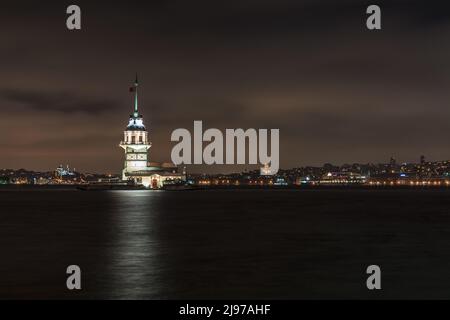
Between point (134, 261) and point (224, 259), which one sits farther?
point (224, 259)

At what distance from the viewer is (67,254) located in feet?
126

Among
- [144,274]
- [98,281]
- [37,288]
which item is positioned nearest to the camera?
[37,288]

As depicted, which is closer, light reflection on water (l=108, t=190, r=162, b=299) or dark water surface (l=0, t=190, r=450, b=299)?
dark water surface (l=0, t=190, r=450, b=299)

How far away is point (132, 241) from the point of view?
4644 centimetres

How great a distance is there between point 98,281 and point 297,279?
898cm

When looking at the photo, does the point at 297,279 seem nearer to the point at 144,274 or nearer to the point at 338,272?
the point at 338,272

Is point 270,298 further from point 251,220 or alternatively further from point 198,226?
point 251,220

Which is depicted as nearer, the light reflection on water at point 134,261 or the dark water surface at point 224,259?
the dark water surface at point 224,259

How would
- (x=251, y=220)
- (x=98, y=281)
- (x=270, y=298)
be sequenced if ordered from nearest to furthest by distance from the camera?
(x=270, y=298)
(x=98, y=281)
(x=251, y=220)
